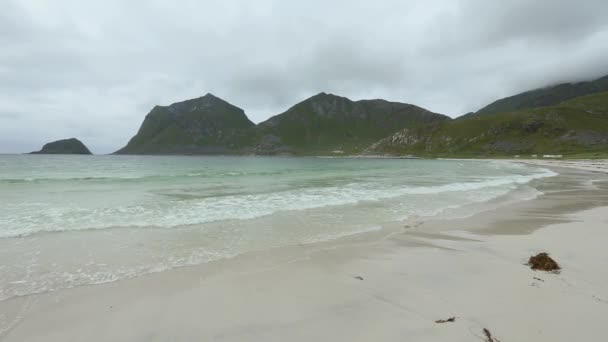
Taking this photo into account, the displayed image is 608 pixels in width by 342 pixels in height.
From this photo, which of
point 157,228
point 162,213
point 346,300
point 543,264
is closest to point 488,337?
point 346,300

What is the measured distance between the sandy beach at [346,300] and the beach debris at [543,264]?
198 mm

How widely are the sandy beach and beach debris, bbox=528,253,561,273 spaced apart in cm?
20

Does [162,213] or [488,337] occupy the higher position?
[488,337]

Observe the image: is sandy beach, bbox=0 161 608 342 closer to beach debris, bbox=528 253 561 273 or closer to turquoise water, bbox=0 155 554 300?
beach debris, bbox=528 253 561 273

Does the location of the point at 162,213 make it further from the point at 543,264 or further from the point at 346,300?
the point at 543,264

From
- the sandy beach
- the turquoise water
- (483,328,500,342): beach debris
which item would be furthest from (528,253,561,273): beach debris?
the turquoise water

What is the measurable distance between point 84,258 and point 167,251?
215 centimetres

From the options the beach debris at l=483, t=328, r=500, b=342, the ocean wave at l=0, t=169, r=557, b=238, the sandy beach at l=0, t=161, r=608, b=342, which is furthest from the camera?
the ocean wave at l=0, t=169, r=557, b=238

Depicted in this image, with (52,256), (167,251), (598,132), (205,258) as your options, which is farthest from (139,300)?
(598,132)

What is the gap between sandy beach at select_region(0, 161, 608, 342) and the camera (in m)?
4.25

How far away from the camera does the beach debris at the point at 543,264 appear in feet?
21.5

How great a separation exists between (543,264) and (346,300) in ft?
17.0

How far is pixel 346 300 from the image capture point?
17.2 feet

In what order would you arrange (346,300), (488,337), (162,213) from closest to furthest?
1. (488,337)
2. (346,300)
3. (162,213)
